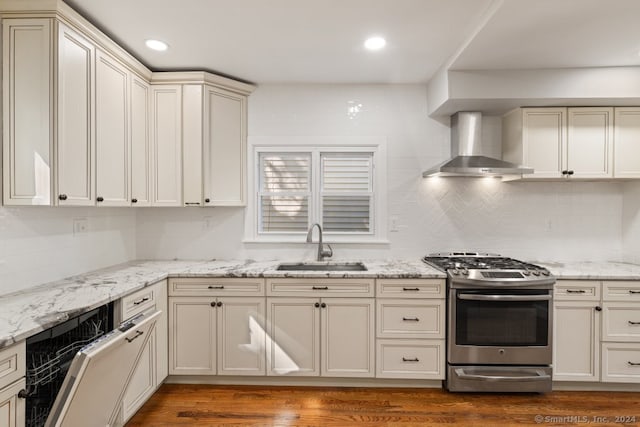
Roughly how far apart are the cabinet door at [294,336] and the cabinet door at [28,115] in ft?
5.44

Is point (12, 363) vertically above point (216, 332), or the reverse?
point (12, 363)

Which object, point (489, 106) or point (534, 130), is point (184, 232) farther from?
point (534, 130)

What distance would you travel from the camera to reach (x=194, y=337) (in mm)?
2691

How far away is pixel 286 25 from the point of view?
7.42 ft

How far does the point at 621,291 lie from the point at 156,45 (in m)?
3.95

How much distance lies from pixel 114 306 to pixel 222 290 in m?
0.79

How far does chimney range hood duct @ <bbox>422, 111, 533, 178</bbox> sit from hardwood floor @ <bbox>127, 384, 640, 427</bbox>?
173 centimetres

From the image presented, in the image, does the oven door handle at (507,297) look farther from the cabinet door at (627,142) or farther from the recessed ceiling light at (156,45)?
the recessed ceiling light at (156,45)

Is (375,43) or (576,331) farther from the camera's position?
(576,331)

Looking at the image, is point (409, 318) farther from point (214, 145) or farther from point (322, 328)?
point (214, 145)

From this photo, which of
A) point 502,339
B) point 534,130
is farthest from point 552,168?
point 502,339

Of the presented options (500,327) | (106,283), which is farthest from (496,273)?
(106,283)

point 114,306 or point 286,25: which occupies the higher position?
point 286,25

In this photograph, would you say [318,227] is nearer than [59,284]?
No
